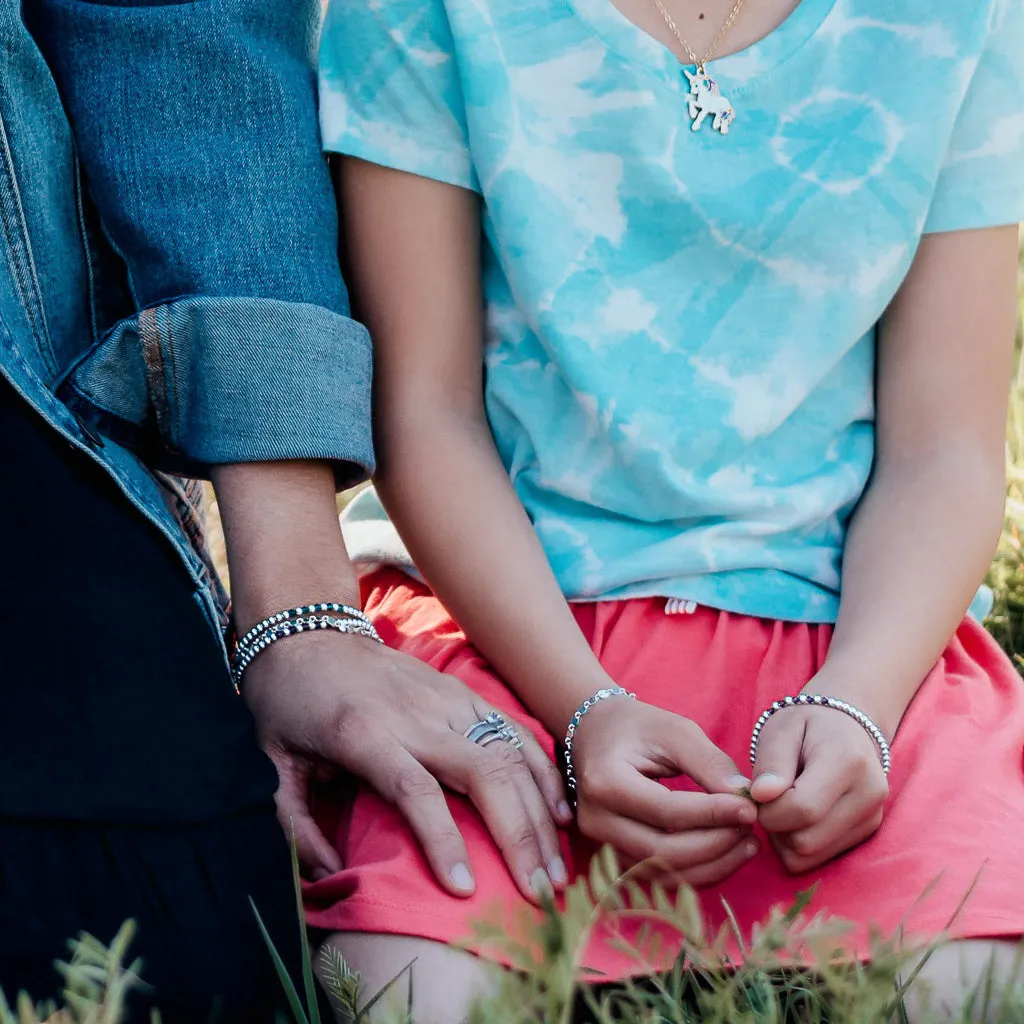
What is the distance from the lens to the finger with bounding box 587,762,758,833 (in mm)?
980

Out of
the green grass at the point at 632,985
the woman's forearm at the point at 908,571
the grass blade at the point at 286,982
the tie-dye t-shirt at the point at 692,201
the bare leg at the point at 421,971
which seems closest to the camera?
the green grass at the point at 632,985

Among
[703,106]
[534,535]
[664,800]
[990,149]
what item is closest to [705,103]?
[703,106]

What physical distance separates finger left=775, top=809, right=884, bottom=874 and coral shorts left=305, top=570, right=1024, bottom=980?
0.01 metres

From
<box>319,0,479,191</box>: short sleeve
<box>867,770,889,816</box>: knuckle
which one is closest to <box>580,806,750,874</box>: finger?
<box>867,770,889,816</box>: knuckle

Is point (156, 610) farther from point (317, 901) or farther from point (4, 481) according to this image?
point (317, 901)

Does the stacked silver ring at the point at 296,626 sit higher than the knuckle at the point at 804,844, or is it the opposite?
the stacked silver ring at the point at 296,626

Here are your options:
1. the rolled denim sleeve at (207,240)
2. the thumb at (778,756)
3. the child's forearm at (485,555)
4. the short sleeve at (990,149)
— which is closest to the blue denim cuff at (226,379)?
the rolled denim sleeve at (207,240)

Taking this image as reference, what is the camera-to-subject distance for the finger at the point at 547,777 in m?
1.09

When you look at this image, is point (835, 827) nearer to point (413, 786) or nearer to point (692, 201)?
point (413, 786)

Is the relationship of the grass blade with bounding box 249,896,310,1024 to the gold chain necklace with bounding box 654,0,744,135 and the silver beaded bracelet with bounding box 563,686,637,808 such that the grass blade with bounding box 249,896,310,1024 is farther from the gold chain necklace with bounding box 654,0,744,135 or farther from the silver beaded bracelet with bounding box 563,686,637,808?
the gold chain necklace with bounding box 654,0,744,135

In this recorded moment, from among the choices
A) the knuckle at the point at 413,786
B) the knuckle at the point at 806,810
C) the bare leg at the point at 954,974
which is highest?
the knuckle at the point at 806,810

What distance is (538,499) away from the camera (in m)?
1.37

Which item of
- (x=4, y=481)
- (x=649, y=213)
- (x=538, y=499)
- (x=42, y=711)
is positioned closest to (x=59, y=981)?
(x=42, y=711)

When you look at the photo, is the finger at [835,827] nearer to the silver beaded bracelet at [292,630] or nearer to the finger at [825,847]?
the finger at [825,847]
